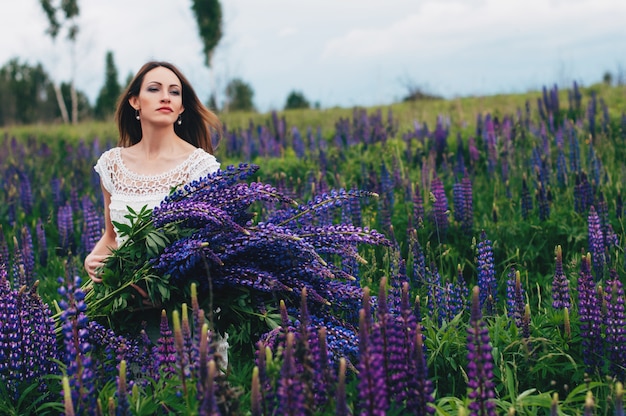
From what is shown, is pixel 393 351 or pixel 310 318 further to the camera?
pixel 310 318

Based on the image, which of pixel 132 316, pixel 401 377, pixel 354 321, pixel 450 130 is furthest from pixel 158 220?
pixel 450 130

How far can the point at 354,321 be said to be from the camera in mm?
3498

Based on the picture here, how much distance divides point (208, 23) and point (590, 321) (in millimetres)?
37624

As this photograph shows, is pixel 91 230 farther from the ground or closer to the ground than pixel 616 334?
farther from the ground

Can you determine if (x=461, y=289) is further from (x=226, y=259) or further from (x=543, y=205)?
(x=543, y=205)

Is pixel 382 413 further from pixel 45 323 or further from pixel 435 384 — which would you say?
pixel 45 323

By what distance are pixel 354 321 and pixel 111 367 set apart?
4.05 ft

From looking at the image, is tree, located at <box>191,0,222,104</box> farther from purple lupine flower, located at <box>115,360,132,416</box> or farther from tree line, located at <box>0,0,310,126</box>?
purple lupine flower, located at <box>115,360,132,416</box>

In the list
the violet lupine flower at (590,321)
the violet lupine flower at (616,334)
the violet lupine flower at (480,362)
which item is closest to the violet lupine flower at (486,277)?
the violet lupine flower at (590,321)

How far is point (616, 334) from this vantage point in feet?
9.71

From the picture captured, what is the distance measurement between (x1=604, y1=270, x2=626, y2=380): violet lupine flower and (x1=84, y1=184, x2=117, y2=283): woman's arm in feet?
7.86

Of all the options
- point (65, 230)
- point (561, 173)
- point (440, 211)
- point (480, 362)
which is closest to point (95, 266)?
point (480, 362)

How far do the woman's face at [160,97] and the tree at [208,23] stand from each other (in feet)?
114

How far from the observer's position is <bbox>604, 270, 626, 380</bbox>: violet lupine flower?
294 centimetres
